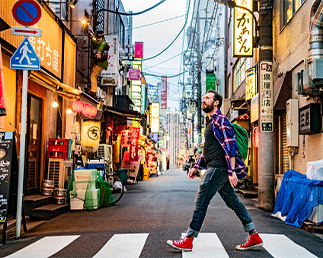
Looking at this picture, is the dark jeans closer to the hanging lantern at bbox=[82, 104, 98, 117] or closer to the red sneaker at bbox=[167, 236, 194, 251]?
the red sneaker at bbox=[167, 236, 194, 251]

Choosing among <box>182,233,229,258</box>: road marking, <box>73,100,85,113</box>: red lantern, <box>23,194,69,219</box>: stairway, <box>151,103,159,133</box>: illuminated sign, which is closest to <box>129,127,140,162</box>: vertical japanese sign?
<box>73,100,85,113</box>: red lantern

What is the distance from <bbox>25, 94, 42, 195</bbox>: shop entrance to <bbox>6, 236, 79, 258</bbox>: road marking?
474 centimetres

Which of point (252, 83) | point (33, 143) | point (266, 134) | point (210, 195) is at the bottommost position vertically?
point (210, 195)

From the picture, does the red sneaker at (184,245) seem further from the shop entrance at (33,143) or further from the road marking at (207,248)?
the shop entrance at (33,143)

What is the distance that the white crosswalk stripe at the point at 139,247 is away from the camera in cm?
525

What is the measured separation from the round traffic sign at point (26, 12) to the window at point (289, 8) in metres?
7.19

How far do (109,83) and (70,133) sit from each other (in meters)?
7.26

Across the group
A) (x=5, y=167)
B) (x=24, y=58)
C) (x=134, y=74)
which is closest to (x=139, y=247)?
(x=5, y=167)

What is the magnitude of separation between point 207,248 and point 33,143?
7.53 metres

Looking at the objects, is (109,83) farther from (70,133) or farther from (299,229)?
(299,229)

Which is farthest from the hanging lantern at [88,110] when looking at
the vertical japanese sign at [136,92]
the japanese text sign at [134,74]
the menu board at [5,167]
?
the vertical japanese sign at [136,92]

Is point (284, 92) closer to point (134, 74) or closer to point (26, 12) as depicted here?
point (26, 12)

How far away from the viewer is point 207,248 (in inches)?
218

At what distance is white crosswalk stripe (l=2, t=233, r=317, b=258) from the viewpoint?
5246 mm
